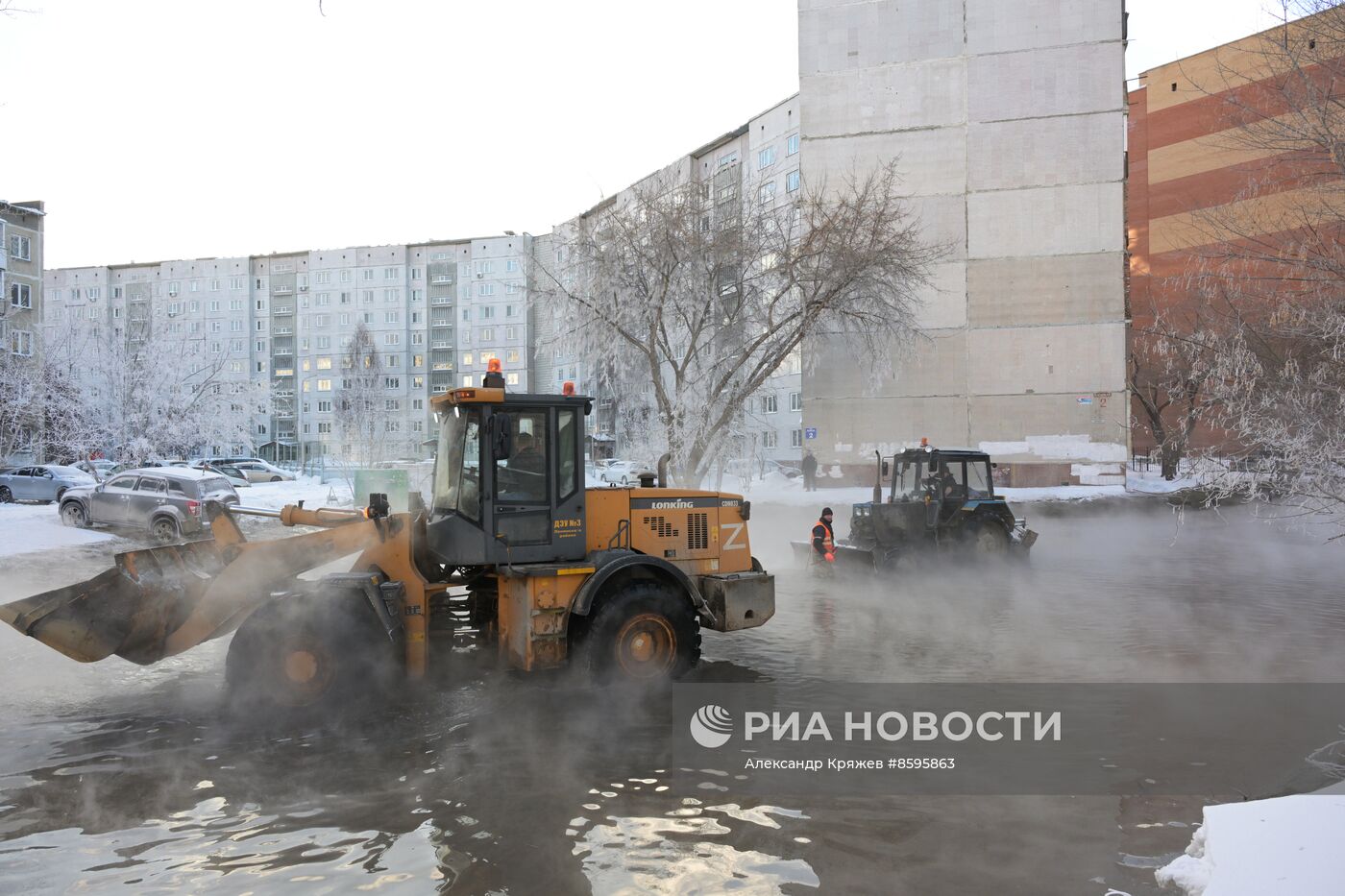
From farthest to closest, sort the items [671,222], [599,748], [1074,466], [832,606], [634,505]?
[1074,466] < [671,222] < [832,606] < [634,505] < [599,748]

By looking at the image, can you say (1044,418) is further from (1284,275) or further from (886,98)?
(1284,275)

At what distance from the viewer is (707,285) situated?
20.4 m

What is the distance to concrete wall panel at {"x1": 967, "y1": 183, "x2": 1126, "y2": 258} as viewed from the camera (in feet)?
116

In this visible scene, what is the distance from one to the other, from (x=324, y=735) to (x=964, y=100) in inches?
1447

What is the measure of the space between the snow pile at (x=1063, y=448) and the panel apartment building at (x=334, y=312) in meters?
56.8

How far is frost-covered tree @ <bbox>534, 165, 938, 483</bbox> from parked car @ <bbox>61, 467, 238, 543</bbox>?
921 centimetres

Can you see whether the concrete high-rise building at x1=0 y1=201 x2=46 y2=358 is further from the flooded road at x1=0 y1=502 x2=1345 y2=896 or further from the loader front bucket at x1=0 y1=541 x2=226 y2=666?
the flooded road at x1=0 y1=502 x2=1345 y2=896

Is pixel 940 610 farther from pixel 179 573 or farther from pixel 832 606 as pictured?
pixel 179 573

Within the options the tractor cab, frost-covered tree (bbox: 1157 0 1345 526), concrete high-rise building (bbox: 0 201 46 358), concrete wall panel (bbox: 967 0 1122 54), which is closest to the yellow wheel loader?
frost-covered tree (bbox: 1157 0 1345 526)

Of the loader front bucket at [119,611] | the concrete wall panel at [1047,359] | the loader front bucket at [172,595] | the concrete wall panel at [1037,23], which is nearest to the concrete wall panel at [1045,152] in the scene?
the concrete wall panel at [1037,23]

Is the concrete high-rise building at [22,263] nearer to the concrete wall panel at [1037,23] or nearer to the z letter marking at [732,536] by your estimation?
the concrete wall panel at [1037,23]

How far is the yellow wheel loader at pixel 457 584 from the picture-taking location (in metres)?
7.02

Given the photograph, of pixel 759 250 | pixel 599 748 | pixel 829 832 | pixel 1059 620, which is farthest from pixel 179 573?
pixel 759 250

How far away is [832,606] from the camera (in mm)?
12758
